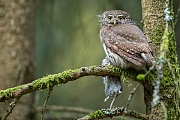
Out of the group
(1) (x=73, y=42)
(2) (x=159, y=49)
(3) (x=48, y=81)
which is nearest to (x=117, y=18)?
(2) (x=159, y=49)

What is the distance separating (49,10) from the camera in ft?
18.1

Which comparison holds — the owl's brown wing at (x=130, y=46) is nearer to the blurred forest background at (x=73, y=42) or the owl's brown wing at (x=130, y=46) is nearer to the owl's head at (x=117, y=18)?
the owl's head at (x=117, y=18)

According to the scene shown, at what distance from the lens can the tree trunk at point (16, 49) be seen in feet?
15.9

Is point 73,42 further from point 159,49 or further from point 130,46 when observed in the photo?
point 159,49

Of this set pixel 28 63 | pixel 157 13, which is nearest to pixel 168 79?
pixel 157 13

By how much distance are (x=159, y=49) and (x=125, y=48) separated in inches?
11.2

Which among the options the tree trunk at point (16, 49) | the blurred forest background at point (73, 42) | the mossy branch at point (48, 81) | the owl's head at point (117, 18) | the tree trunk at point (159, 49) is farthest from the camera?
the blurred forest background at point (73, 42)

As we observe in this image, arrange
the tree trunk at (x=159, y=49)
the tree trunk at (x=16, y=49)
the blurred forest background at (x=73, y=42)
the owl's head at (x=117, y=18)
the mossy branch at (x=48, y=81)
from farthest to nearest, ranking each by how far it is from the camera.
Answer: the blurred forest background at (x=73, y=42), the tree trunk at (x=16, y=49), the owl's head at (x=117, y=18), the tree trunk at (x=159, y=49), the mossy branch at (x=48, y=81)

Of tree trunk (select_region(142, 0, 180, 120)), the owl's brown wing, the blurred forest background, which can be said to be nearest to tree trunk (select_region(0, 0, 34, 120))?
the blurred forest background

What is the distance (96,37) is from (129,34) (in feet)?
5.65

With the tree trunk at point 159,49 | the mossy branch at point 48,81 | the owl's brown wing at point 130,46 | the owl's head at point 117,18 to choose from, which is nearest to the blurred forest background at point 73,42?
the owl's head at point 117,18

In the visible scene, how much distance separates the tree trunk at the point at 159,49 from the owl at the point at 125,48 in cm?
10

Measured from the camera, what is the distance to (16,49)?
4.89 meters

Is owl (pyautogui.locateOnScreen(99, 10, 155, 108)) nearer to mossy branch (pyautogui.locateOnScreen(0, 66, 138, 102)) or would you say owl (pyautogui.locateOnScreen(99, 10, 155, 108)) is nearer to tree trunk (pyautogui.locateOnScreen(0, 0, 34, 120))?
mossy branch (pyautogui.locateOnScreen(0, 66, 138, 102))
